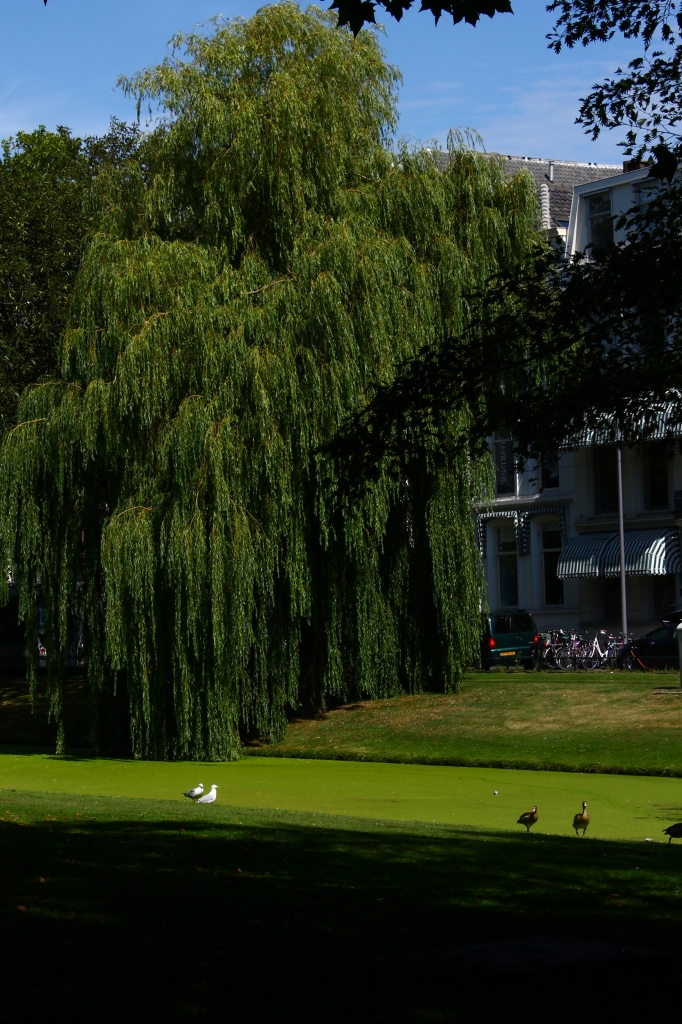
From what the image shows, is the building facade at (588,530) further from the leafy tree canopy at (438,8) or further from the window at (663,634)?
the leafy tree canopy at (438,8)

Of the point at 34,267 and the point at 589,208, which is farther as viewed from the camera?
the point at 589,208

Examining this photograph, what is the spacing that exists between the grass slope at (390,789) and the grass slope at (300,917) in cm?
355

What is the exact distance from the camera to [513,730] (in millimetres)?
24516

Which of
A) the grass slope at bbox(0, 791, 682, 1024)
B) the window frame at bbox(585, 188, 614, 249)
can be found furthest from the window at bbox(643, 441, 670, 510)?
the grass slope at bbox(0, 791, 682, 1024)

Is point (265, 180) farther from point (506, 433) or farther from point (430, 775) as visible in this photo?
point (506, 433)

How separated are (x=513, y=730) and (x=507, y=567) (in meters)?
25.9

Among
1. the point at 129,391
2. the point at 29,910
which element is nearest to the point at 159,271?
the point at 129,391

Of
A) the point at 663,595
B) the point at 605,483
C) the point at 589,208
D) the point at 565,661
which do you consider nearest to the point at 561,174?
the point at 589,208

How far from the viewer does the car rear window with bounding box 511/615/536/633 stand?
4006 cm

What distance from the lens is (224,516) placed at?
22.0 metres

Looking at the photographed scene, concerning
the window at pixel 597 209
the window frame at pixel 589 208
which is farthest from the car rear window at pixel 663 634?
the window frame at pixel 589 208

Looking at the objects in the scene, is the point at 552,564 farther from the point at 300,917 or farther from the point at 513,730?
the point at 300,917

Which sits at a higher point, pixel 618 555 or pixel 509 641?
pixel 618 555

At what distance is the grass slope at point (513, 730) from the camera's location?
72.8 feet
